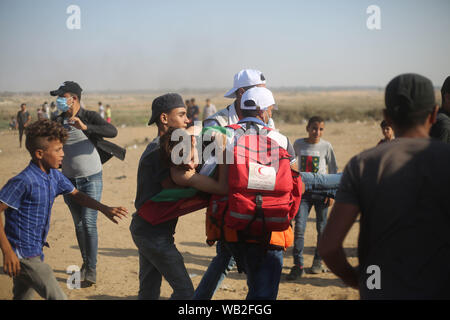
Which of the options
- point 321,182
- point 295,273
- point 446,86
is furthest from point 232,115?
point 295,273

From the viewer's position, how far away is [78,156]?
195 inches

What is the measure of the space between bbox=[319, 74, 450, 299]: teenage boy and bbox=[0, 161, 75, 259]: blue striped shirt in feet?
7.14

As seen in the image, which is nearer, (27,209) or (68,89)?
(27,209)

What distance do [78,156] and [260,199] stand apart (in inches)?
115

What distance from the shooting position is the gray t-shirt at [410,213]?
1967mm

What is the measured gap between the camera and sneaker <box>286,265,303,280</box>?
532 centimetres

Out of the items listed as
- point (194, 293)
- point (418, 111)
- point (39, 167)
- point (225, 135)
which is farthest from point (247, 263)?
point (39, 167)

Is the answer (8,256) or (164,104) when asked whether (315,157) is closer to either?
(164,104)

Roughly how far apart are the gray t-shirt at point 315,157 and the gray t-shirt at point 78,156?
258 cm

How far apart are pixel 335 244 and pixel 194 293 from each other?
1.49m

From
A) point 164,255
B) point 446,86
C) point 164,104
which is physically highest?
point 446,86

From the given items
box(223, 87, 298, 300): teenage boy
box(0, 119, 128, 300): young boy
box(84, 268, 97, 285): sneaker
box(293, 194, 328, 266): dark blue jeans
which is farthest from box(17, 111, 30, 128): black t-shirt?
box(223, 87, 298, 300): teenage boy
